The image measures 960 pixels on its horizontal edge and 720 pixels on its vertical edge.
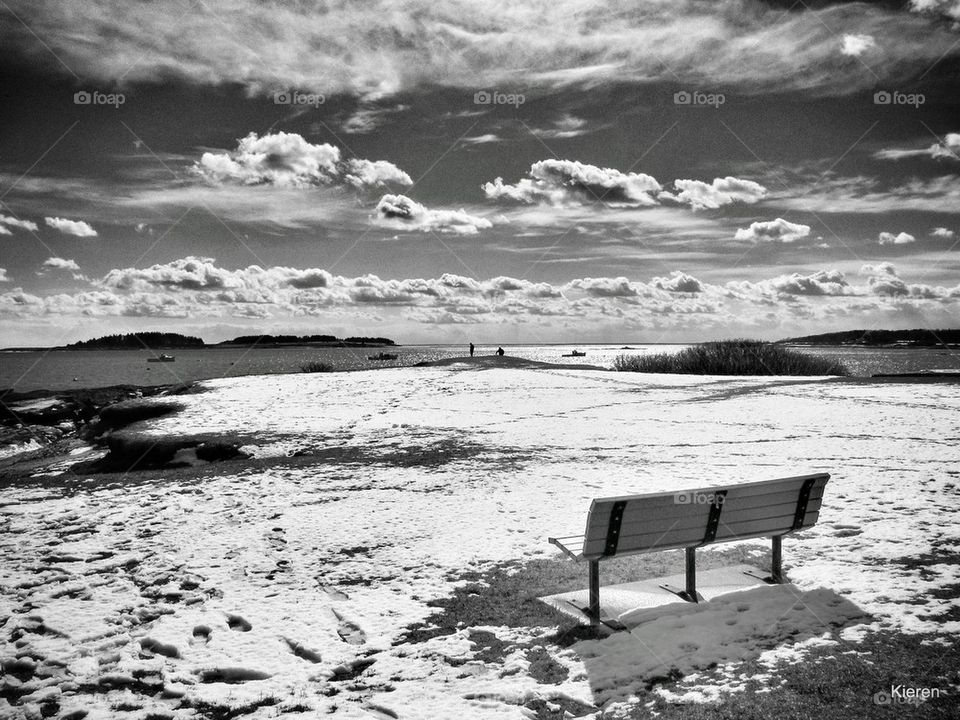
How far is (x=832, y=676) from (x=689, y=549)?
139cm

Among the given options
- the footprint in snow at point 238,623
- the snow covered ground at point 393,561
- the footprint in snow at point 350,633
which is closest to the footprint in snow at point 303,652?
the snow covered ground at point 393,561

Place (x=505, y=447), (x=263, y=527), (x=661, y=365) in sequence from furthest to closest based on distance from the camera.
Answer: (x=661, y=365) → (x=505, y=447) → (x=263, y=527)

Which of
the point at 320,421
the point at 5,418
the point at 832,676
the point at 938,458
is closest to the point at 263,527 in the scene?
the point at 832,676

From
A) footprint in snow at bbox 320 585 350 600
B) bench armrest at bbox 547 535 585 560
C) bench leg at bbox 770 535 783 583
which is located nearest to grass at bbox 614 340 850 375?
bench leg at bbox 770 535 783 583

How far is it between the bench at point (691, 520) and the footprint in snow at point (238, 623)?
2572 millimetres

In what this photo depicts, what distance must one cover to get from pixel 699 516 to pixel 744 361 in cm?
2716

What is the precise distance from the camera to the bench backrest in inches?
179

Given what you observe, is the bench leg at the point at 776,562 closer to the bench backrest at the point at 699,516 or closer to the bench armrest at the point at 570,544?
the bench backrest at the point at 699,516

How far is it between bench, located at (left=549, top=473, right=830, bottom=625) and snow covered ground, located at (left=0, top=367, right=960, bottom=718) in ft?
1.59

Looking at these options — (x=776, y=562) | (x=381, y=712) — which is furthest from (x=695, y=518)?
(x=381, y=712)

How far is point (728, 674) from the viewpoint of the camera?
3.90 m

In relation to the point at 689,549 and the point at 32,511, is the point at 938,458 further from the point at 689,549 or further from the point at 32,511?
the point at 32,511

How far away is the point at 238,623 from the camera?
4.84m

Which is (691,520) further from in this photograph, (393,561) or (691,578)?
(393,561)
